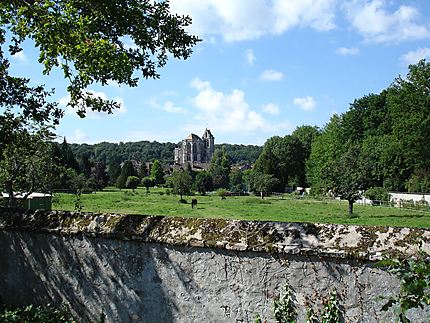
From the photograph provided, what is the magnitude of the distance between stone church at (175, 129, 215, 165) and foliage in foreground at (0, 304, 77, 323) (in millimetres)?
165046

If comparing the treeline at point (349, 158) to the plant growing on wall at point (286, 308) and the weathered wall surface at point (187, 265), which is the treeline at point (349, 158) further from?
the plant growing on wall at point (286, 308)

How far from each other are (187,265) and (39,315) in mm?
1941

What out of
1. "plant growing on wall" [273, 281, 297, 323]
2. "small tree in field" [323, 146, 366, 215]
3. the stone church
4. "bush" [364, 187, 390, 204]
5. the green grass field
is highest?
the stone church

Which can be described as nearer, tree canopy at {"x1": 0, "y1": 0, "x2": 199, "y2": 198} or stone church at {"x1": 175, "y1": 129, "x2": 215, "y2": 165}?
tree canopy at {"x1": 0, "y1": 0, "x2": 199, "y2": 198}

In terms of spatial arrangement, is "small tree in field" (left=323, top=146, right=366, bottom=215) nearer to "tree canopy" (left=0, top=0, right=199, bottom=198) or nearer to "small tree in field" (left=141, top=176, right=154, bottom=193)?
"tree canopy" (left=0, top=0, right=199, bottom=198)

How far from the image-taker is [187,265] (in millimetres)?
4289

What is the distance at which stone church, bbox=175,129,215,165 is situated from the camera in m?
174

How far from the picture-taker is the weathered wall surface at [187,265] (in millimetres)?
3684

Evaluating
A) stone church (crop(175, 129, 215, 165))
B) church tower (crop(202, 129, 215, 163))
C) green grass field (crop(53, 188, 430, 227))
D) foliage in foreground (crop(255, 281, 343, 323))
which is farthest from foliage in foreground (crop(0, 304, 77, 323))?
church tower (crop(202, 129, 215, 163))

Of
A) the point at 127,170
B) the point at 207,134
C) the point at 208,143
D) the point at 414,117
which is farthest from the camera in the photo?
the point at 207,134

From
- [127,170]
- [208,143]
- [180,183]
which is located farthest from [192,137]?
[180,183]

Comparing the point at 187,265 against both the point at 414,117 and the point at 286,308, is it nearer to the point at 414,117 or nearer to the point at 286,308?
the point at 286,308

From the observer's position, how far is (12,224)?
204 inches

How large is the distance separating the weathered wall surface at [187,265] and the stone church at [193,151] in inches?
6495
